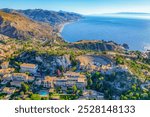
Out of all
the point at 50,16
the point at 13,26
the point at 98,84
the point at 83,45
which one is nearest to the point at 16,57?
the point at 98,84

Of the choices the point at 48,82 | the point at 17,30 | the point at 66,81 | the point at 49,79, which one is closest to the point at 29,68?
the point at 49,79

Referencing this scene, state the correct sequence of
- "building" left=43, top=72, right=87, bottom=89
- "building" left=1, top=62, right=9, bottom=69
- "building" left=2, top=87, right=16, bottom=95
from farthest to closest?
"building" left=1, top=62, right=9, bottom=69 < "building" left=43, top=72, right=87, bottom=89 < "building" left=2, top=87, right=16, bottom=95

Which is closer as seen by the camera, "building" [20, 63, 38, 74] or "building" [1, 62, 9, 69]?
"building" [20, 63, 38, 74]

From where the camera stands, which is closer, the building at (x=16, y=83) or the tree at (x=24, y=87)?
the tree at (x=24, y=87)

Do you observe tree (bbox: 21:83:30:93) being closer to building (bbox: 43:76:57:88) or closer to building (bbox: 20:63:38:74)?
building (bbox: 43:76:57:88)

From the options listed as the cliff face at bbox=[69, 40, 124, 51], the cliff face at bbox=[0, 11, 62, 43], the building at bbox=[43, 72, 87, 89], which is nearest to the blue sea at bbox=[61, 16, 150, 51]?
the cliff face at bbox=[0, 11, 62, 43]

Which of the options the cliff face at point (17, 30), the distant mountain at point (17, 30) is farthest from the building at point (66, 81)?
the distant mountain at point (17, 30)

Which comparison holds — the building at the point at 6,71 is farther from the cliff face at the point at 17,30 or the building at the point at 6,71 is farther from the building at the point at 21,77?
the cliff face at the point at 17,30

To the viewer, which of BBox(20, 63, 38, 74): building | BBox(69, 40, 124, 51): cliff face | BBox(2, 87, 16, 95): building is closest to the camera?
BBox(2, 87, 16, 95): building

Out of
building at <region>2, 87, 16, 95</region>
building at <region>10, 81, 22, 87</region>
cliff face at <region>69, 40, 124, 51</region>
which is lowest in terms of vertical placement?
cliff face at <region>69, 40, 124, 51</region>

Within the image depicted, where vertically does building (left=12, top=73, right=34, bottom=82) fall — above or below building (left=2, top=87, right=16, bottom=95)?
above

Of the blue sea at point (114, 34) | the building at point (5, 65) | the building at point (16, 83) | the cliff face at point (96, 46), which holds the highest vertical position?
the building at point (5, 65)
